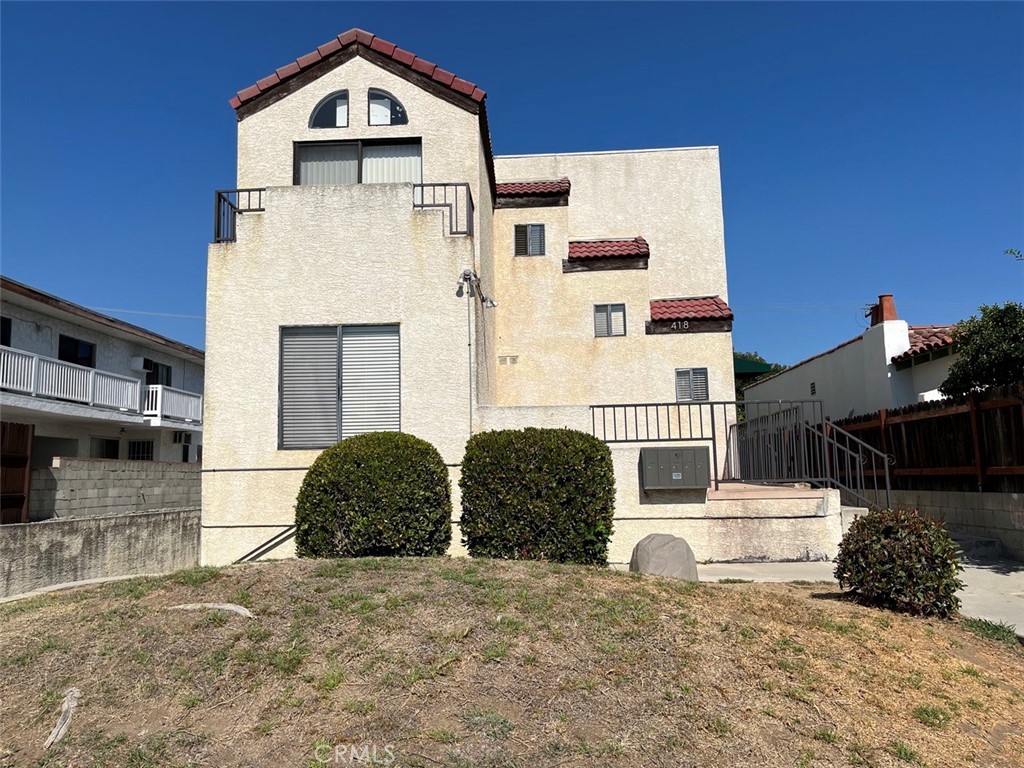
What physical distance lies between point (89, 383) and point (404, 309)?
14.3 meters

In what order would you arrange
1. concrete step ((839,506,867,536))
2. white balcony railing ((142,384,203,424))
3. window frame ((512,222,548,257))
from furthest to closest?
1. white balcony railing ((142,384,203,424))
2. window frame ((512,222,548,257))
3. concrete step ((839,506,867,536))

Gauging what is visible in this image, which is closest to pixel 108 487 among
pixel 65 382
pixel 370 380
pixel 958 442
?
pixel 65 382

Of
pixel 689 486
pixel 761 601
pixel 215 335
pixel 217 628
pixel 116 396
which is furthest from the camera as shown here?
pixel 116 396

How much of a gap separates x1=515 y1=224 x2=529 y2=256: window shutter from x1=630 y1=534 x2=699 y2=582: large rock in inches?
340

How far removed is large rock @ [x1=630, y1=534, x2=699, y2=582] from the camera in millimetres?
8195

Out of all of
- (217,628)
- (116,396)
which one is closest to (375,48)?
(217,628)

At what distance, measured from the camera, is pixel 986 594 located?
29.2 feet

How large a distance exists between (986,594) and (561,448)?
543cm

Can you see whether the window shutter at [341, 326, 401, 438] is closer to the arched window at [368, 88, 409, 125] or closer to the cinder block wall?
the arched window at [368, 88, 409, 125]

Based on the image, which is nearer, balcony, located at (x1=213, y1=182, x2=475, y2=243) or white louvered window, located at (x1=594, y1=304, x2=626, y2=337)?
balcony, located at (x1=213, y1=182, x2=475, y2=243)

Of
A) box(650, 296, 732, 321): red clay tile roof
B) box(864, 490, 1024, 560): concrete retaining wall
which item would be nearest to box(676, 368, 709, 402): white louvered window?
box(650, 296, 732, 321): red clay tile roof

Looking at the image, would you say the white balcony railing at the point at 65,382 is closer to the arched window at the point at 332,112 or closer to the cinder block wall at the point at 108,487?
the cinder block wall at the point at 108,487

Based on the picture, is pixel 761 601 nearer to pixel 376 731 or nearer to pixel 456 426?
pixel 376 731

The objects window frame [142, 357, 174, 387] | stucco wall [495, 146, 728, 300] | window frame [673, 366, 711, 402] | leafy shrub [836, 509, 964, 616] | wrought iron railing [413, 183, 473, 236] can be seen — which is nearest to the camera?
leafy shrub [836, 509, 964, 616]
